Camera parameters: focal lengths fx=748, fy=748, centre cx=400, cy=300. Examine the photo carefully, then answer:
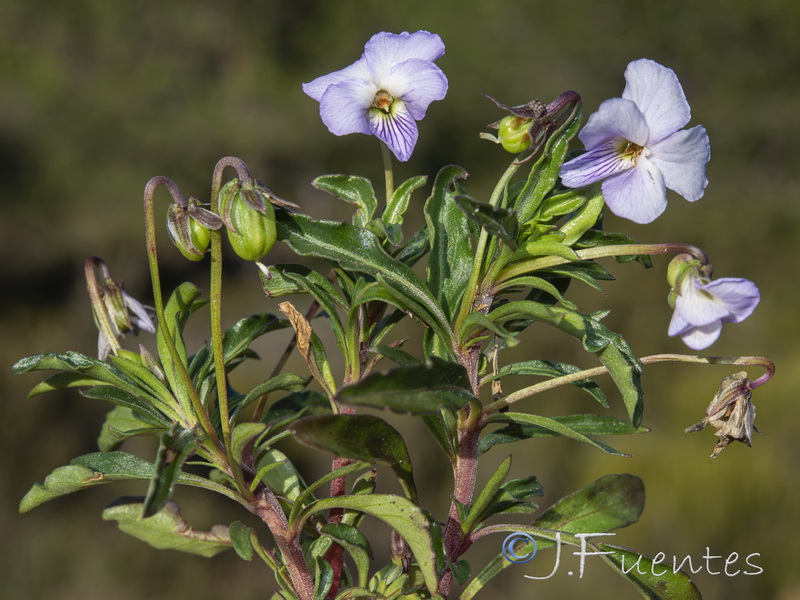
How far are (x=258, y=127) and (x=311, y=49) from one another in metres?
1.81

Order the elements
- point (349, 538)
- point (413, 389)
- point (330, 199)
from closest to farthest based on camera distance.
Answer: point (413, 389), point (349, 538), point (330, 199)

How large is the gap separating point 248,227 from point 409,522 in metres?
0.23

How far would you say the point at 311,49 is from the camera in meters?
7.93

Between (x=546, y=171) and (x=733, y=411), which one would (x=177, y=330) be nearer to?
(x=546, y=171)

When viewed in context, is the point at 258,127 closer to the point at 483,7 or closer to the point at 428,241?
the point at 483,7

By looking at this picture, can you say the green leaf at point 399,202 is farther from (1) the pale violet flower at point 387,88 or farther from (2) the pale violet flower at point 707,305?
(2) the pale violet flower at point 707,305

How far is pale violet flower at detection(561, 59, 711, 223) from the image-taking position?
0.51m

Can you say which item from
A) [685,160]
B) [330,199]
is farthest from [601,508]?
[330,199]

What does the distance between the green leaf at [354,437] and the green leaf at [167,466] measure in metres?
0.08

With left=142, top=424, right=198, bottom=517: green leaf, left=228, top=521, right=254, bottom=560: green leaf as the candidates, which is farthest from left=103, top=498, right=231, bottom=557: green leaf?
left=142, top=424, right=198, bottom=517: green leaf

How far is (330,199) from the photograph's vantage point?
630 cm

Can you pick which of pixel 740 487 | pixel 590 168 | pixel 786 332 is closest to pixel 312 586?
pixel 590 168

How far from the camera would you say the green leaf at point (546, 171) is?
0.56 metres

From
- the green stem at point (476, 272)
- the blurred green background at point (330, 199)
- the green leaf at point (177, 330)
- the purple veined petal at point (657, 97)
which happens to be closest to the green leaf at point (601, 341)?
the green stem at point (476, 272)
